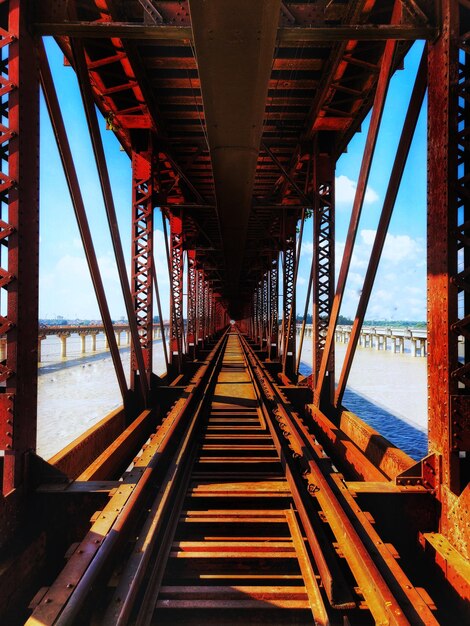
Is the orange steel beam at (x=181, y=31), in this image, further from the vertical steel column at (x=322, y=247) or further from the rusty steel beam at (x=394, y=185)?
the vertical steel column at (x=322, y=247)

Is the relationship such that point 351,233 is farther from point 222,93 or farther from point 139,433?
point 139,433

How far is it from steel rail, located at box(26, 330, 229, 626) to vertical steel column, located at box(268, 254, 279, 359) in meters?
13.1

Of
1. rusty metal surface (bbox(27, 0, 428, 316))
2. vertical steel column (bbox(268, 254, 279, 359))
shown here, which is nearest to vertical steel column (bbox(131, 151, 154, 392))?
rusty metal surface (bbox(27, 0, 428, 316))

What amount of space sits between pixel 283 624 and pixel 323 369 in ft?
17.0

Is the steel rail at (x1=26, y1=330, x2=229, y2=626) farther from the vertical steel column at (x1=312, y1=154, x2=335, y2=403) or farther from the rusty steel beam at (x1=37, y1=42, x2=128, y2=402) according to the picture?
the vertical steel column at (x1=312, y1=154, x2=335, y2=403)

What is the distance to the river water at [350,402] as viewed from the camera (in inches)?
393

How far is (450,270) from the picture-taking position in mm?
3678

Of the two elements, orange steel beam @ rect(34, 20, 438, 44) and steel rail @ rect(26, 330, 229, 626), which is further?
orange steel beam @ rect(34, 20, 438, 44)

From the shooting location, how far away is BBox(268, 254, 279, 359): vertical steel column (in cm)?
1809

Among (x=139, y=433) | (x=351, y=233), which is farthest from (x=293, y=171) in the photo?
(x=139, y=433)

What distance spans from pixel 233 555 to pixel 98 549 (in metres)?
1.23

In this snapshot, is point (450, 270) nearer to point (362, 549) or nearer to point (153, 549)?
point (362, 549)

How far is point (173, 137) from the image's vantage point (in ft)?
31.9

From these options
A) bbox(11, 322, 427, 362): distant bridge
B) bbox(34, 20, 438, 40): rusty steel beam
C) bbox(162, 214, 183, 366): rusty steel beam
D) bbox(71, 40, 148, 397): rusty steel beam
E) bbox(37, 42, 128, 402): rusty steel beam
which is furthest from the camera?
bbox(11, 322, 427, 362): distant bridge
